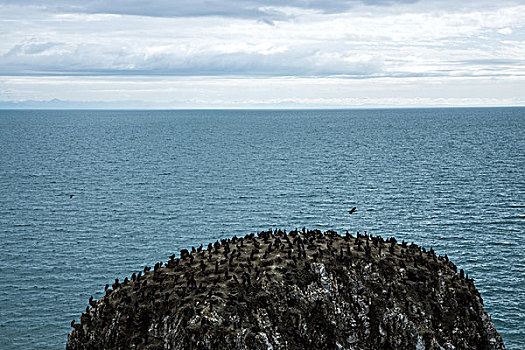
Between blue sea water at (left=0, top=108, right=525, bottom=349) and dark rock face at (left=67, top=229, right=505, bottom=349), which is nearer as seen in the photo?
dark rock face at (left=67, top=229, right=505, bottom=349)

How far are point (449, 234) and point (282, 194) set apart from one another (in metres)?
41.0

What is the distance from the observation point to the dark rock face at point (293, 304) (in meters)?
32.2

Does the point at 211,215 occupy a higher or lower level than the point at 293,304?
lower

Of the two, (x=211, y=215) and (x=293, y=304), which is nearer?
(x=293, y=304)

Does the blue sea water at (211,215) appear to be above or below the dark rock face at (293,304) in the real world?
below

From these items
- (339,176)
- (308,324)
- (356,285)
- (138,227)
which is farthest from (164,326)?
(339,176)

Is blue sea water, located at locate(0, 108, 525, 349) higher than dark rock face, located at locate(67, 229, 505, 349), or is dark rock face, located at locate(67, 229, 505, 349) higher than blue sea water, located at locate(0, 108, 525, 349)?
dark rock face, located at locate(67, 229, 505, 349)

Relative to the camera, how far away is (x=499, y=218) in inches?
3723

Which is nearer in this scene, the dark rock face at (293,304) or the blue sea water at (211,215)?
the dark rock face at (293,304)

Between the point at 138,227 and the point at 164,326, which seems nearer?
the point at 164,326

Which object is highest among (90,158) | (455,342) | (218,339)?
(218,339)

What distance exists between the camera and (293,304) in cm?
3381

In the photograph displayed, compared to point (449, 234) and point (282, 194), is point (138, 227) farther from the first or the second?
point (449, 234)

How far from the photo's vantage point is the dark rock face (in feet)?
106
